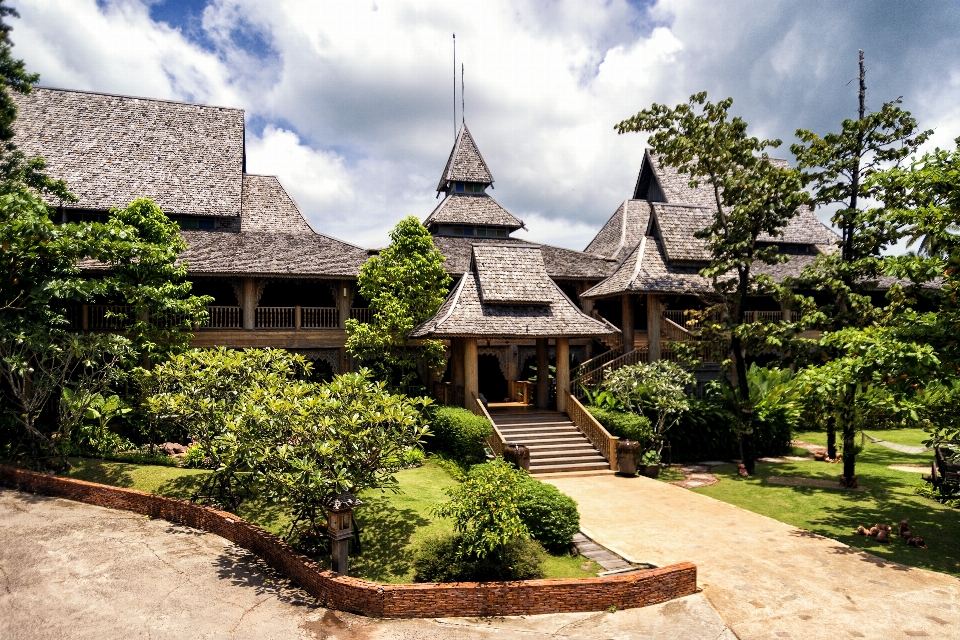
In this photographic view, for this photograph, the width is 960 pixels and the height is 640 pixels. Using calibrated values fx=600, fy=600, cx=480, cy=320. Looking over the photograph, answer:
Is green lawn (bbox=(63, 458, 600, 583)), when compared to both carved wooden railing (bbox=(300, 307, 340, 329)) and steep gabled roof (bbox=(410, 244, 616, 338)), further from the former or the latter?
carved wooden railing (bbox=(300, 307, 340, 329))

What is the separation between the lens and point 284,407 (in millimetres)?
9453

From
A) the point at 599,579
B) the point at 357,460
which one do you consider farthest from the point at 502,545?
the point at 357,460

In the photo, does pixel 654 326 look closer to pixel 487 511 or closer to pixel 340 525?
pixel 487 511

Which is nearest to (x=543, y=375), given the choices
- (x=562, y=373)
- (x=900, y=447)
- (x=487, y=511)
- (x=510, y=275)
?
(x=562, y=373)

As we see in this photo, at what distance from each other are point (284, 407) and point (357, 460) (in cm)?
146

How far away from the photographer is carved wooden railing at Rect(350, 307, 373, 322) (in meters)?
22.6

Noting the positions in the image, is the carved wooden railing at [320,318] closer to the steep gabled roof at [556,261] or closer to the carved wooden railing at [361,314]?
the carved wooden railing at [361,314]

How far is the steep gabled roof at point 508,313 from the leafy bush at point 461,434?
7.72 ft

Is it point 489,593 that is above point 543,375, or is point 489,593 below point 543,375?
below

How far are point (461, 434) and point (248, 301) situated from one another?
32.6 feet

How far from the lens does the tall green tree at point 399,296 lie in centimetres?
1986

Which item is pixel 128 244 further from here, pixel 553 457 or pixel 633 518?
pixel 633 518

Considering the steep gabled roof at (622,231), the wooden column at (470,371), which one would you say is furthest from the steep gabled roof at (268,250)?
the steep gabled roof at (622,231)

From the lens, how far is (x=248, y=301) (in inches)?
835
